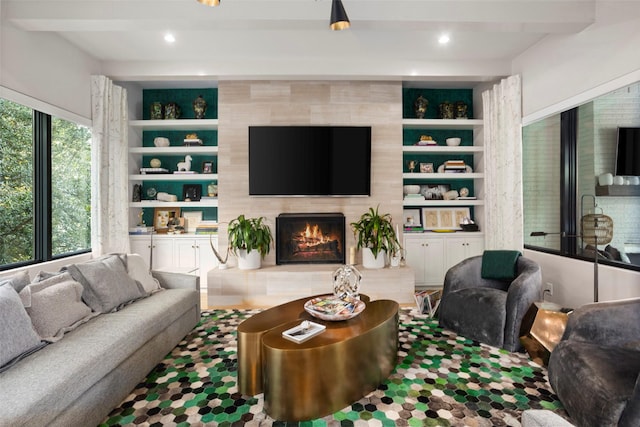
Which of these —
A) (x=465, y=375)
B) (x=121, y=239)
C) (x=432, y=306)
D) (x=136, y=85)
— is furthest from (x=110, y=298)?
(x=136, y=85)

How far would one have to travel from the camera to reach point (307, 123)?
14.6 feet

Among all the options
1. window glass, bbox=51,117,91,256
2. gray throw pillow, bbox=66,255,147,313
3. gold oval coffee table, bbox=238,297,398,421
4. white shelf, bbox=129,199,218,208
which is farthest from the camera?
white shelf, bbox=129,199,218,208

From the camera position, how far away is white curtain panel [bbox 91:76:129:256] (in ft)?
13.2

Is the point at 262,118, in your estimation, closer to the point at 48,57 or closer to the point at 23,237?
the point at 48,57

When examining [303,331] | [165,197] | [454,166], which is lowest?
[303,331]

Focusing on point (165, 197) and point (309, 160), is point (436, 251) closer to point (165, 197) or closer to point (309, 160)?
point (309, 160)

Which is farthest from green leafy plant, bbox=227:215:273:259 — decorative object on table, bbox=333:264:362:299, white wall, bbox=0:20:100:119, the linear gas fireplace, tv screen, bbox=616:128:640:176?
tv screen, bbox=616:128:640:176

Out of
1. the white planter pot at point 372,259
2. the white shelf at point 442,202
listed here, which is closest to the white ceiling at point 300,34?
the white shelf at point 442,202

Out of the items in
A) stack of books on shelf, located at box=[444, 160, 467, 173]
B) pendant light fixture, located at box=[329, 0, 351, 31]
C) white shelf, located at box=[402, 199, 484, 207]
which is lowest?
white shelf, located at box=[402, 199, 484, 207]

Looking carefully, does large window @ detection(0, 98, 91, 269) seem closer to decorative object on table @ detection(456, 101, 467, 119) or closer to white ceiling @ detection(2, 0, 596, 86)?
white ceiling @ detection(2, 0, 596, 86)

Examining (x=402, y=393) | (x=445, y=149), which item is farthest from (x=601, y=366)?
(x=445, y=149)

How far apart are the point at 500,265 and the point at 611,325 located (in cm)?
120

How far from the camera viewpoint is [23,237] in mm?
3225

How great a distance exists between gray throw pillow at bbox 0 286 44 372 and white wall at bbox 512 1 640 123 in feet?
14.8
